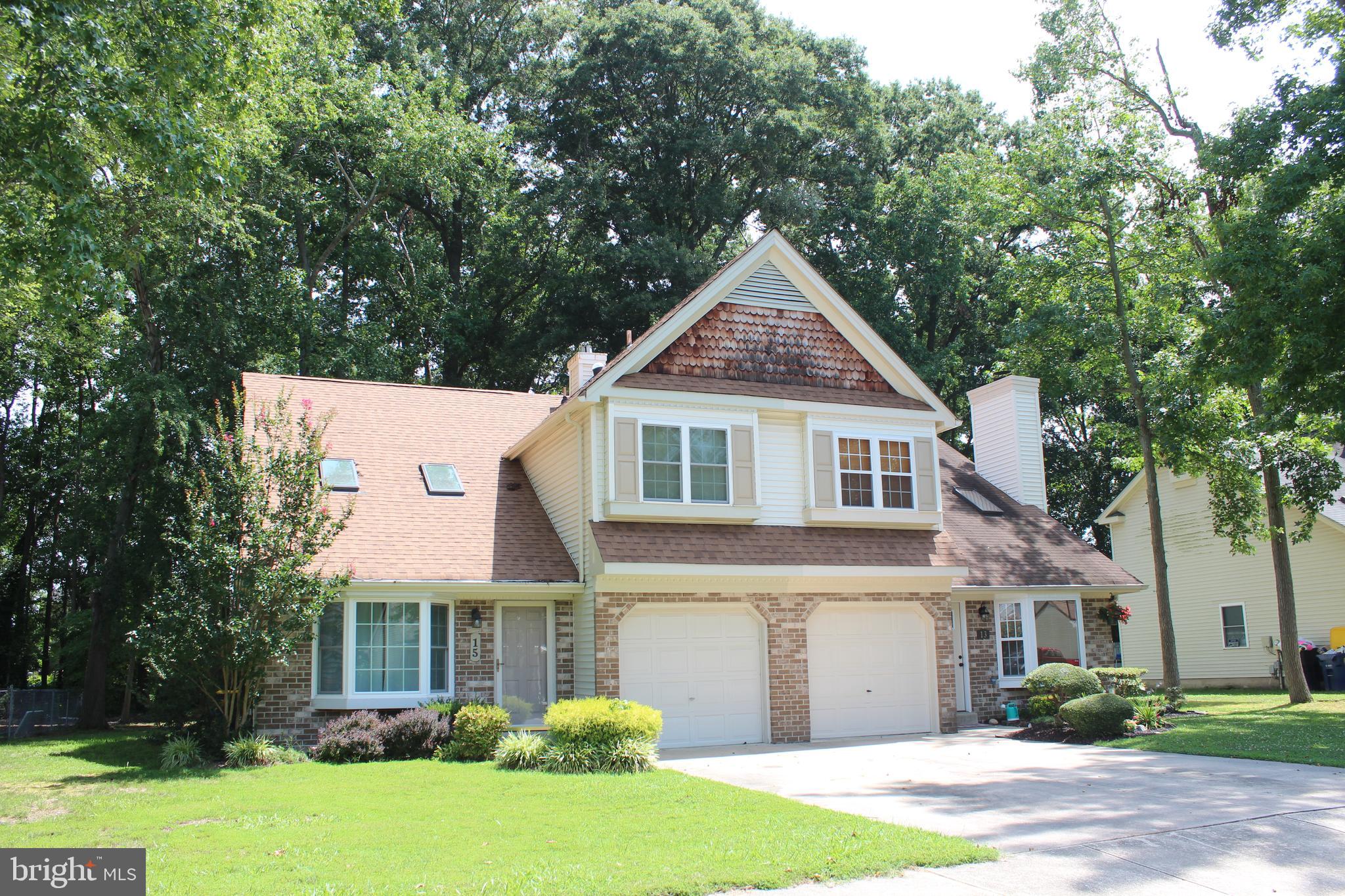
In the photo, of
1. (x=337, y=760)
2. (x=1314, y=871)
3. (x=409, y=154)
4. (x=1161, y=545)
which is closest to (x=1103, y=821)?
(x=1314, y=871)

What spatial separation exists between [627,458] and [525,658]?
4.06 meters

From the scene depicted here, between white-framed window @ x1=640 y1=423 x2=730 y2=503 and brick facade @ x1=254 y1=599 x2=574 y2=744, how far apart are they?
2.82 metres

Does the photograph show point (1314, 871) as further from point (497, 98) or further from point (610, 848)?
point (497, 98)

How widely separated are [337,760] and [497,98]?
31584 mm

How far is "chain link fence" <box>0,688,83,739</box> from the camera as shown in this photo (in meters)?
22.2

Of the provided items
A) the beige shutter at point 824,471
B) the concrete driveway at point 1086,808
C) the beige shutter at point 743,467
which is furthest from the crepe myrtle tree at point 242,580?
the beige shutter at point 824,471

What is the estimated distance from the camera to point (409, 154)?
3045 centimetres

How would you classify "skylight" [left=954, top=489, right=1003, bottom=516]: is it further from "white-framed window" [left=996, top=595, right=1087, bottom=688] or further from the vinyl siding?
the vinyl siding

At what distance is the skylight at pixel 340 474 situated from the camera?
719 inches

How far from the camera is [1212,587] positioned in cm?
2991

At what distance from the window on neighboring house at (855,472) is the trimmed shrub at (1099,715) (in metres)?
4.88

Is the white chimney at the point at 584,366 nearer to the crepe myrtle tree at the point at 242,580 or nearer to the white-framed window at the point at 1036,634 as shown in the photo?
the crepe myrtle tree at the point at 242,580

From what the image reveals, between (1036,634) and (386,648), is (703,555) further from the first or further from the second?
(1036,634)

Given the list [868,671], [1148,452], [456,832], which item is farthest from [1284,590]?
[456,832]
